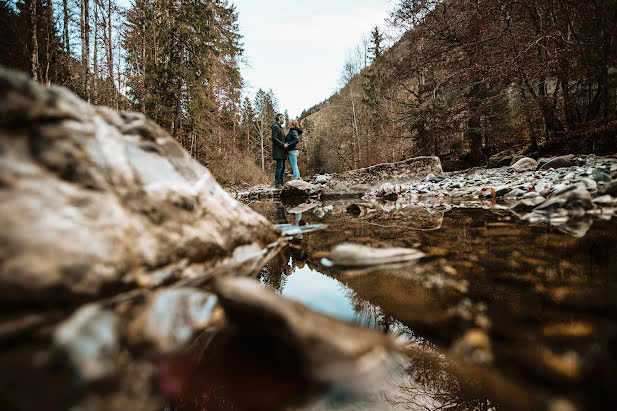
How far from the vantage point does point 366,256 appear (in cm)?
164

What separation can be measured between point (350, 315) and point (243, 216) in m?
1.03

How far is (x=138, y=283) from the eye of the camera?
0.95 meters

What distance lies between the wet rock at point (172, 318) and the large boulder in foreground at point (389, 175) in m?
7.33

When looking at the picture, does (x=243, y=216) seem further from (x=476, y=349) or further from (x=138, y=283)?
(x=476, y=349)

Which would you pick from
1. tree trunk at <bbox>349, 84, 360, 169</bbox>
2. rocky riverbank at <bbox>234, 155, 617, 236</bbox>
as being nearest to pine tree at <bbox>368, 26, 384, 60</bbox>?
tree trunk at <bbox>349, 84, 360, 169</bbox>

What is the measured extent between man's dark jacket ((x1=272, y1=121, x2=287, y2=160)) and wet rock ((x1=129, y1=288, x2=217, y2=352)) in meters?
8.01

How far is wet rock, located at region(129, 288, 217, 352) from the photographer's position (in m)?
0.77

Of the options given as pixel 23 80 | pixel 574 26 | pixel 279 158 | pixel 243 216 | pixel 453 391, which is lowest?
pixel 453 391

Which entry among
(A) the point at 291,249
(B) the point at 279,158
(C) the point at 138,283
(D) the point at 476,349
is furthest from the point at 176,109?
(D) the point at 476,349

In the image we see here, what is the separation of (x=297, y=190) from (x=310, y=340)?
25.4ft

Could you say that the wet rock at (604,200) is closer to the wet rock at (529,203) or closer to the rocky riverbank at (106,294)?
the wet rock at (529,203)

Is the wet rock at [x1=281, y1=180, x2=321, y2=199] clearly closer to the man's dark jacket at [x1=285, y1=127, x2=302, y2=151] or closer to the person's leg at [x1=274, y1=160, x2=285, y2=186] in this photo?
the person's leg at [x1=274, y1=160, x2=285, y2=186]

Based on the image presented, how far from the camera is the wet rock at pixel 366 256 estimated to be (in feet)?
5.30

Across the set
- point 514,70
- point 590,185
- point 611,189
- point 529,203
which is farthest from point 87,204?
point 514,70
